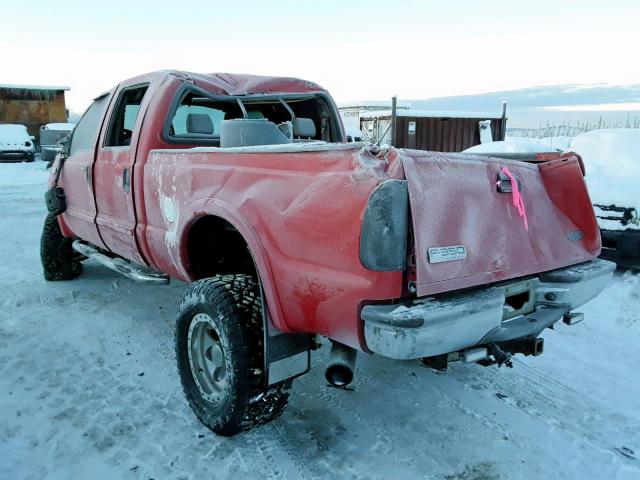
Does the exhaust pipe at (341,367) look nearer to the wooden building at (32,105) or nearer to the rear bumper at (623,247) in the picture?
the rear bumper at (623,247)

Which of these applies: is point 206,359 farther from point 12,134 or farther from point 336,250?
point 12,134

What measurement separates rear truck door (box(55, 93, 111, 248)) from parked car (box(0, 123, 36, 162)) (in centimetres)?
1957

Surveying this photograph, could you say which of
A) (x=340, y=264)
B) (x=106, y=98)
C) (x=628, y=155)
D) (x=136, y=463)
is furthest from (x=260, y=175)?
(x=628, y=155)

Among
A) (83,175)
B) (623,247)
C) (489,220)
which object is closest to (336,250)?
(489,220)

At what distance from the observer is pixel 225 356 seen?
259cm

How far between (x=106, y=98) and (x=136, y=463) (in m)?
3.33

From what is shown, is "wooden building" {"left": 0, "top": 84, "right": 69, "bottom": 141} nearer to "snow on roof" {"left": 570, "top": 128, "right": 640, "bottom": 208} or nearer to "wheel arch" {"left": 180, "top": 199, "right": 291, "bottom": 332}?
"snow on roof" {"left": 570, "top": 128, "right": 640, "bottom": 208}

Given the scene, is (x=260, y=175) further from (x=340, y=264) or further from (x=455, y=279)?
(x=455, y=279)

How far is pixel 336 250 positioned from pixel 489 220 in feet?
2.57

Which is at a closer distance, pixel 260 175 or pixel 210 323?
pixel 260 175

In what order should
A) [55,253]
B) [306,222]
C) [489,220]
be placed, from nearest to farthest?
[306,222] → [489,220] → [55,253]

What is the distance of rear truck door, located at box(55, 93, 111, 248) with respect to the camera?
14.7 feet

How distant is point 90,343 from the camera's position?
13.1 ft

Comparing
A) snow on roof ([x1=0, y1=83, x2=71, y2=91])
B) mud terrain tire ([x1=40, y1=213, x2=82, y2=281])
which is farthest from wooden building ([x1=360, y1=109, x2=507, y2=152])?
→ snow on roof ([x1=0, y1=83, x2=71, y2=91])
